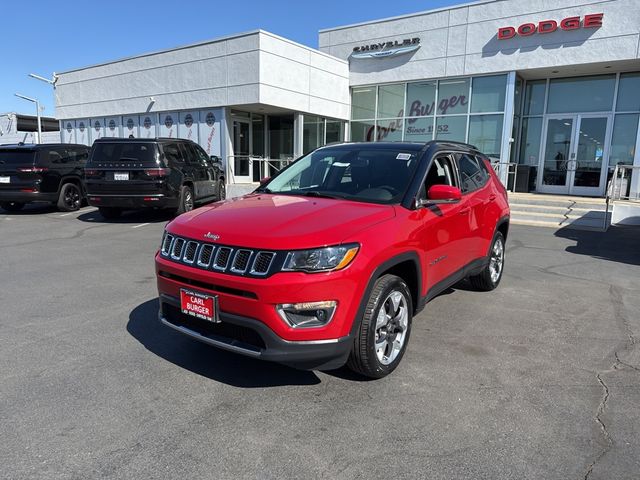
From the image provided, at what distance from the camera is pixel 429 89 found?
18.2 meters


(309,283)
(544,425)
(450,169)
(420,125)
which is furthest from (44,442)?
(420,125)

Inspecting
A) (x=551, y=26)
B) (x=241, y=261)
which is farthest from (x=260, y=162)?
(x=241, y=261)

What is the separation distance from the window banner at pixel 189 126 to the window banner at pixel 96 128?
5.77 meters

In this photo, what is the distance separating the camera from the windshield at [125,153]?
10812 mm

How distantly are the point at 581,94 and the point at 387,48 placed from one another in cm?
726

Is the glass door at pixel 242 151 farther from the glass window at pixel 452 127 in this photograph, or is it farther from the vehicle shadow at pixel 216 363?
the vehicle shadow at pixel 216 363

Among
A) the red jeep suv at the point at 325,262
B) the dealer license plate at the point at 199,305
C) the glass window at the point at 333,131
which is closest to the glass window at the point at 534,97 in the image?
the glass window at the point at 333,131

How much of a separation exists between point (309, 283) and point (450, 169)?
2504mm

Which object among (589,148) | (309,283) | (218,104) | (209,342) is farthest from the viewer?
(218,104)

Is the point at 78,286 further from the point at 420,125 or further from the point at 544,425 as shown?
the point at 420,125

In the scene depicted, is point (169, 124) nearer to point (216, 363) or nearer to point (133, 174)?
point (133, 174)

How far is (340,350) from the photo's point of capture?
3.11 meters

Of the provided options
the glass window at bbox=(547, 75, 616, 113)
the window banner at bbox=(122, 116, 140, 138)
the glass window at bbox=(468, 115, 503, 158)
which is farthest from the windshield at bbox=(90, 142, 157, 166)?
the glass window at bbox=(547, 75, 616, 113)

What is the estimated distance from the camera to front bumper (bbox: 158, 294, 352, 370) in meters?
3.02
